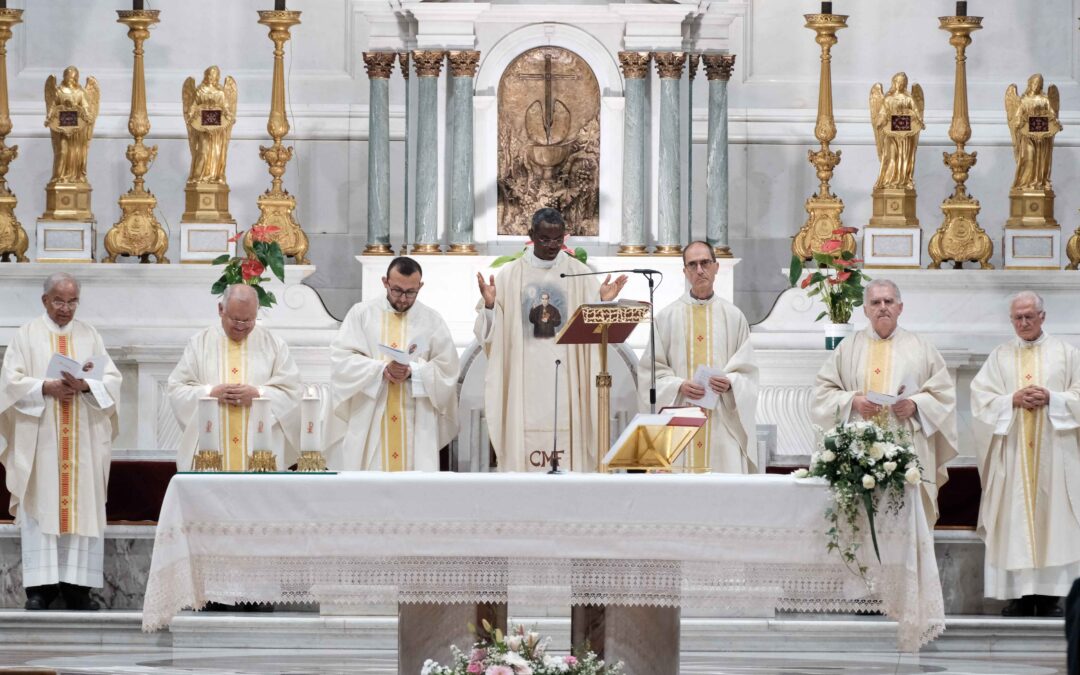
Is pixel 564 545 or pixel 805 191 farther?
pixel 805 191

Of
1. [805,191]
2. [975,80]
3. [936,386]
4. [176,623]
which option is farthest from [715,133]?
[176,623]

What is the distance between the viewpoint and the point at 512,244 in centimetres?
1258

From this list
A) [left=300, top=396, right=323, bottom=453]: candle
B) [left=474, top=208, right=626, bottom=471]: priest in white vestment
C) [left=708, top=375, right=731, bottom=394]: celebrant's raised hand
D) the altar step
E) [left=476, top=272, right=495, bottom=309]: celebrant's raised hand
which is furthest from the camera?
the altar step

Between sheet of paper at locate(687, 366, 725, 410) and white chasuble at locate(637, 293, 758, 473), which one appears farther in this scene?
white chasuble at locate(637, 293, 758, 473)

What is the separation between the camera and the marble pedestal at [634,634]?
24.4ft

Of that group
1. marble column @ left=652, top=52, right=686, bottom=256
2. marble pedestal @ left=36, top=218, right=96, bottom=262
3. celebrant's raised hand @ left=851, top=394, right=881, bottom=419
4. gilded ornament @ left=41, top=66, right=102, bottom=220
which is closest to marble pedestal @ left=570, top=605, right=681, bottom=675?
celebrant's raised hand @ left=851, top=394, right=881, bottom=419

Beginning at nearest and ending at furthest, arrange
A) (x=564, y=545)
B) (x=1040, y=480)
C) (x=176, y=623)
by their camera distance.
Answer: (x=564, y=545), (x=176, y=623), (x=1040, y=480)

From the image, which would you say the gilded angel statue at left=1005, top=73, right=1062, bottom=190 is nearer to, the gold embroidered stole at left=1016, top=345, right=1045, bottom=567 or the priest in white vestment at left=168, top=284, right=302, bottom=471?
the gold embroidered stole at left=1016, top=345, right=1045, bottom=567

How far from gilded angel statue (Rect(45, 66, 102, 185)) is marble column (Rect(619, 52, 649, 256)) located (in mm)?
3434

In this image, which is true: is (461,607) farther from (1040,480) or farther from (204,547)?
(1040,480)

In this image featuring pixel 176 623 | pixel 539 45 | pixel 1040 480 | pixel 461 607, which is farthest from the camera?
pixel 539 45

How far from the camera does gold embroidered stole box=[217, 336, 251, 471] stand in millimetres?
10133

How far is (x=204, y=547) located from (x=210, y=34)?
289 inches

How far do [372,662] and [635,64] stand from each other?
471cm
